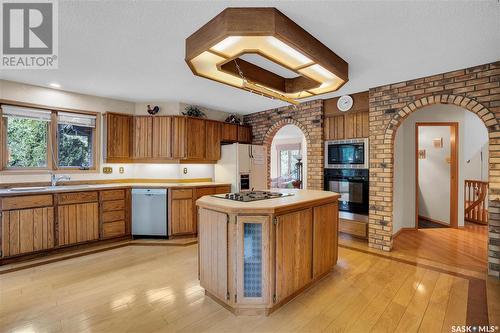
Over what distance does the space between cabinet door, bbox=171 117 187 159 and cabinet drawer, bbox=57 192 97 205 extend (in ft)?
4.76

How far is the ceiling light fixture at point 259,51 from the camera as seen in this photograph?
1810 mm

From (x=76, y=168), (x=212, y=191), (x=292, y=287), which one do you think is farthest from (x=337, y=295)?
(x=76, y=168)

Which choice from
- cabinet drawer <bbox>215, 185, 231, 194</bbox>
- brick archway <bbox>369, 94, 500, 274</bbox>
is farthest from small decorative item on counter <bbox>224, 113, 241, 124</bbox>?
brick archway <bbox>369, 94, 500, 274</bbox>

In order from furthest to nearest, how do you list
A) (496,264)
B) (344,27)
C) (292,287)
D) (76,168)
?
(76,168) < (496,264) < (292,287) < (344,27)

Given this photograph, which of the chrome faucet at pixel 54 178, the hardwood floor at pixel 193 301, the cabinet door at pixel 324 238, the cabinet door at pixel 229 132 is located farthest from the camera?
the cabinet door at pixel 229 132

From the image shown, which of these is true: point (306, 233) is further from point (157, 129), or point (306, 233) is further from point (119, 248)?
point (157, 129)

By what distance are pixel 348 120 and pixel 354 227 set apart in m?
1.81

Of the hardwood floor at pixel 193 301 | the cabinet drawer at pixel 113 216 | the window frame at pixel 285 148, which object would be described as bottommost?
the hardwood floor at pixel 193 301

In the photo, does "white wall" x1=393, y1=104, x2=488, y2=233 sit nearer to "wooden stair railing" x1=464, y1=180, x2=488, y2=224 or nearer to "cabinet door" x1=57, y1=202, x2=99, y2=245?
"wooden stair railing" x1=464, y1=180, x2=488, y2=224

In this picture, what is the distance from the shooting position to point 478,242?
3.94m

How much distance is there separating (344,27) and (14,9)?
271 centimetres

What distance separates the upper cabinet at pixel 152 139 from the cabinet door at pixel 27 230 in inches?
52.2

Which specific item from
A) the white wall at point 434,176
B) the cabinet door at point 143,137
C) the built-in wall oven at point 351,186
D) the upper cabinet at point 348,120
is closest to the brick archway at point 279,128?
the upper cabinet at point 348,120

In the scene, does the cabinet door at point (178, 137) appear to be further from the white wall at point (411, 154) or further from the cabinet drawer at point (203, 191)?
the white wall at point (411, 154)
